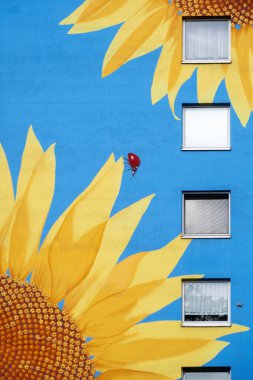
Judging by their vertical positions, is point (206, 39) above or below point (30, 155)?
above

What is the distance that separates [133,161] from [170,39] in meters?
3.23

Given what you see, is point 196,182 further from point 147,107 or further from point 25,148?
point 25,148

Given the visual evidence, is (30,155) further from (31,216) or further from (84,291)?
(84,291)

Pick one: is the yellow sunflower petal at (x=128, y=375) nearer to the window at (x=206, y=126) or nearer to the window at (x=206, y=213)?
the window at (x=206, y=213)

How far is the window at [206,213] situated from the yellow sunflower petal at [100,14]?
15.5 feet

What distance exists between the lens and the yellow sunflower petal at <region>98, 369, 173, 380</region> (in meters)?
20.7

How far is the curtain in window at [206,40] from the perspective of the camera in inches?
866

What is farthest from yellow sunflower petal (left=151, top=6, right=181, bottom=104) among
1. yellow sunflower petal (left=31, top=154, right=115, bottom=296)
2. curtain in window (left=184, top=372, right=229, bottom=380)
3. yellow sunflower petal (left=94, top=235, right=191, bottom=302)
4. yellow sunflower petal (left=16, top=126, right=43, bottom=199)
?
curtain in window (left=184, top=372, right=229, bottom=380)

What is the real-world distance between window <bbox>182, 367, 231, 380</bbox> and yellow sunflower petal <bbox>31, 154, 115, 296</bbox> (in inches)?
151

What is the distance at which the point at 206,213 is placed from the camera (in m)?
21.7

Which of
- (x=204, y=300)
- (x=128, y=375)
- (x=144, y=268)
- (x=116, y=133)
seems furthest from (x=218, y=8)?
(x=128, y=375)

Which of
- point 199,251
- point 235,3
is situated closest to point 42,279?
point 199,251

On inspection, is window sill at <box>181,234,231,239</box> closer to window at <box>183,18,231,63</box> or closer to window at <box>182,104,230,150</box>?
window at <box>182,104,230,150</box>

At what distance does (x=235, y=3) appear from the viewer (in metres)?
22.0
